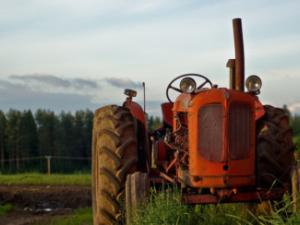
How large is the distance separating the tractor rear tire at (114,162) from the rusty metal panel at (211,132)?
3.45ft

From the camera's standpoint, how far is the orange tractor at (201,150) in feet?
25.1

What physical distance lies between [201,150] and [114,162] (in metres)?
1.17

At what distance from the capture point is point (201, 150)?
7.73m

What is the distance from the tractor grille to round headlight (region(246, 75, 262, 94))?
0.64 meters

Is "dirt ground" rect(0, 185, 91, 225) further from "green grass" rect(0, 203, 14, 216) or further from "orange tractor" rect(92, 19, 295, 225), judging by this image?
"orange tractor" rect(92, 19, 295, 225)

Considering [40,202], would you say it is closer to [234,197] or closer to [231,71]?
[231,71]

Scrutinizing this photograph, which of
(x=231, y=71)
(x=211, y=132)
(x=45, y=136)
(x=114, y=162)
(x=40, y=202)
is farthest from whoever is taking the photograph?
(x=45, y=136)

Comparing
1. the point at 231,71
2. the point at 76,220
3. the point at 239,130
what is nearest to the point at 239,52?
the point at 231,71

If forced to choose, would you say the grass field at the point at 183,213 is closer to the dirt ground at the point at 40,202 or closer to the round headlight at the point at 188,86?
the round headlight at the point at 188,86

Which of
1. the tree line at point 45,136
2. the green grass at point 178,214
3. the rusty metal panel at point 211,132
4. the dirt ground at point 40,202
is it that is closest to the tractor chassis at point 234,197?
the green grass at point 178,214

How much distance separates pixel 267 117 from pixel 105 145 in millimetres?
2137

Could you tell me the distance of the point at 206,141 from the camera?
7707 millimetres

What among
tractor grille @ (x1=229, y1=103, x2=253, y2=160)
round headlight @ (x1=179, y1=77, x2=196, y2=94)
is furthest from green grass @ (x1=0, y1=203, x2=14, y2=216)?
tractor grille @ (x1=229, y1=103, x2=253, y2=160)

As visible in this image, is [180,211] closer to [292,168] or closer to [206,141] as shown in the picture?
[206,141]
